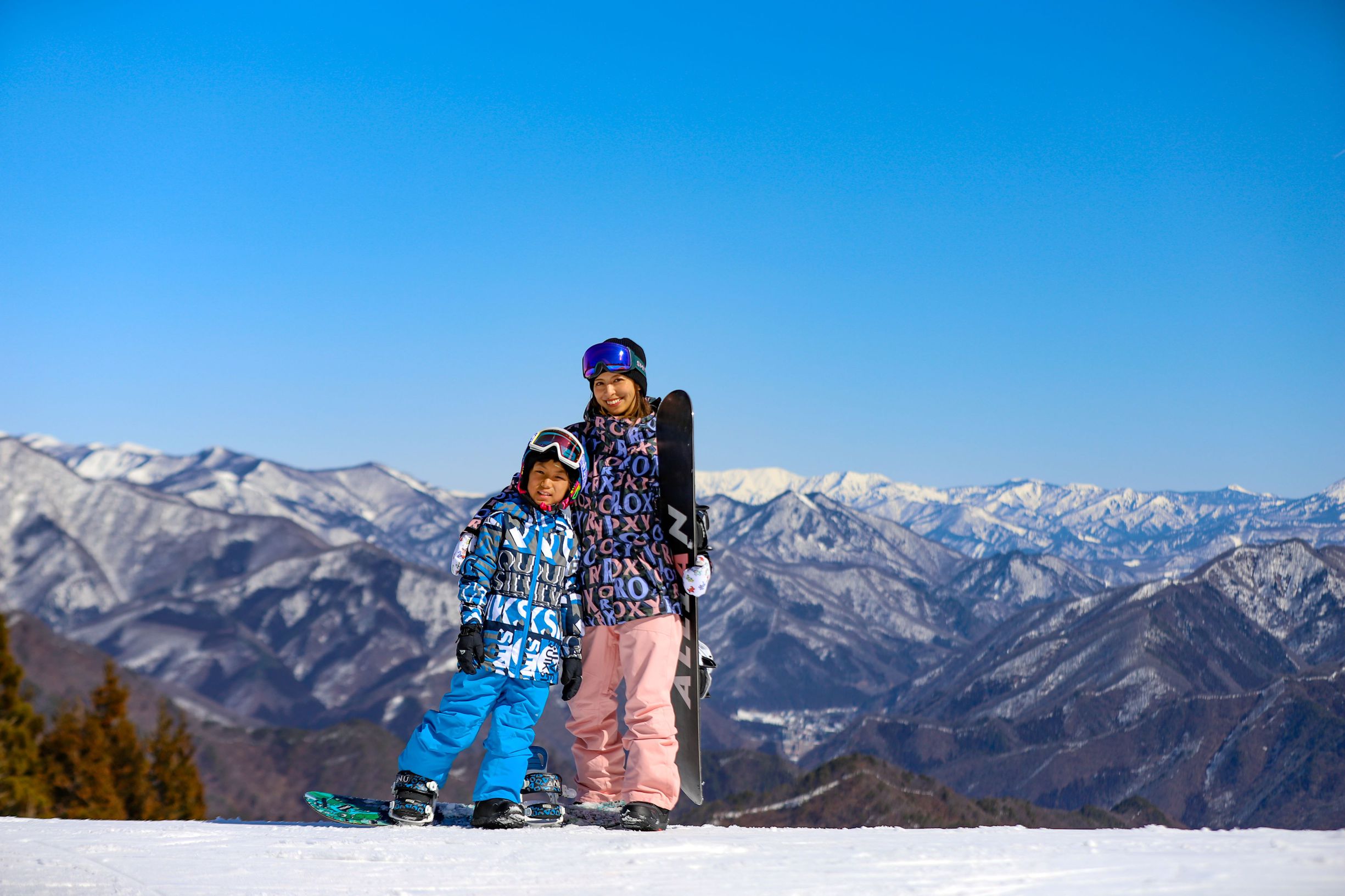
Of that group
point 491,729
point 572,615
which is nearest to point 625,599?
point 572,615

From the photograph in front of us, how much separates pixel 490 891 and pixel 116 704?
6100 centimetres

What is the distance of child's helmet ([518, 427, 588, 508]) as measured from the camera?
862cm

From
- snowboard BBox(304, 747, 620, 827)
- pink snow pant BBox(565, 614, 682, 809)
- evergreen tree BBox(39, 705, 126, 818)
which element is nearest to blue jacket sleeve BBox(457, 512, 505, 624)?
pink snow pant BBox(565, 614, 682, 809)

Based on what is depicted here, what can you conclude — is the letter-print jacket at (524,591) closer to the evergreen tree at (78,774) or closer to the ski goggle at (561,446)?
the ski goggle at (561,446)

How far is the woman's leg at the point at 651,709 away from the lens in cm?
830

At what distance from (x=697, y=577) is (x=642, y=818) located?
68.8 inches

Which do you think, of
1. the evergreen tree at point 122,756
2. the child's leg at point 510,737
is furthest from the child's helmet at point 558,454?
the evergreen tree at point 122,756

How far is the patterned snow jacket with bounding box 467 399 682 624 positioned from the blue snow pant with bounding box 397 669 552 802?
0.86 metres

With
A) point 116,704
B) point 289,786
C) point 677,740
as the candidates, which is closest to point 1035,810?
point 289,786

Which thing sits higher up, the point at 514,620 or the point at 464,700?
the point at 514,620

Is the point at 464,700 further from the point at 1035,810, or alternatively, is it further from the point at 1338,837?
the point at 1035,810

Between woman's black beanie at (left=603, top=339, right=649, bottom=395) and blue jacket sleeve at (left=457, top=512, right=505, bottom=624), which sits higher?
woman's black beanie at (left=603, top=339, right=649, bottom=395)

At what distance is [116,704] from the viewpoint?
59.5m

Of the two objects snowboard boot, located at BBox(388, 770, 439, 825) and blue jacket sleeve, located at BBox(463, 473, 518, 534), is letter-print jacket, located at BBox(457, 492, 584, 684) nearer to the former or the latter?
blue jacket sleeve, located at BBox(463, 473, 518, 534)
